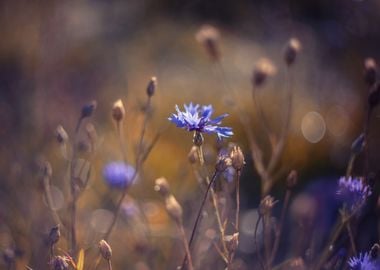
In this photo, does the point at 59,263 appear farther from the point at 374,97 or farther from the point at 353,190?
the point at 374,97

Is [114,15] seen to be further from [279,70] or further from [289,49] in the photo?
[289,49]

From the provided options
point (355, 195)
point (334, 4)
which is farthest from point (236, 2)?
point (355, 195)

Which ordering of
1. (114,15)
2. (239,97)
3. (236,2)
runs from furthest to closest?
(236,2) → (114,15) → (239,97)

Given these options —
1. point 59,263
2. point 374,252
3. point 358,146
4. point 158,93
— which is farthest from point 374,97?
point 158,93

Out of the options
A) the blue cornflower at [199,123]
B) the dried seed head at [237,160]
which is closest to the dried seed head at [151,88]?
the blue cornflower at [199,123]

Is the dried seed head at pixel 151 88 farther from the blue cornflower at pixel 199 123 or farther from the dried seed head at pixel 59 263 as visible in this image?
the dried seed head at pixel 59 263

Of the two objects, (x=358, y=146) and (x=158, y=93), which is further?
(x=158, y=93)

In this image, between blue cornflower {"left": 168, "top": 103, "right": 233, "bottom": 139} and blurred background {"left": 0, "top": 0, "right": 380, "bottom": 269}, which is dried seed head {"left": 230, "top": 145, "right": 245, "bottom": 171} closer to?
blue cornflower {"left": 168, "top": 103, "right": 233, "bottom": 139}

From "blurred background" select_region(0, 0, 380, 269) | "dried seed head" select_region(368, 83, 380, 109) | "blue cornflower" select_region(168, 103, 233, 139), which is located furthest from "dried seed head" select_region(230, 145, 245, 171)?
"blurred background" select_region(0, 0, 380, 269)
